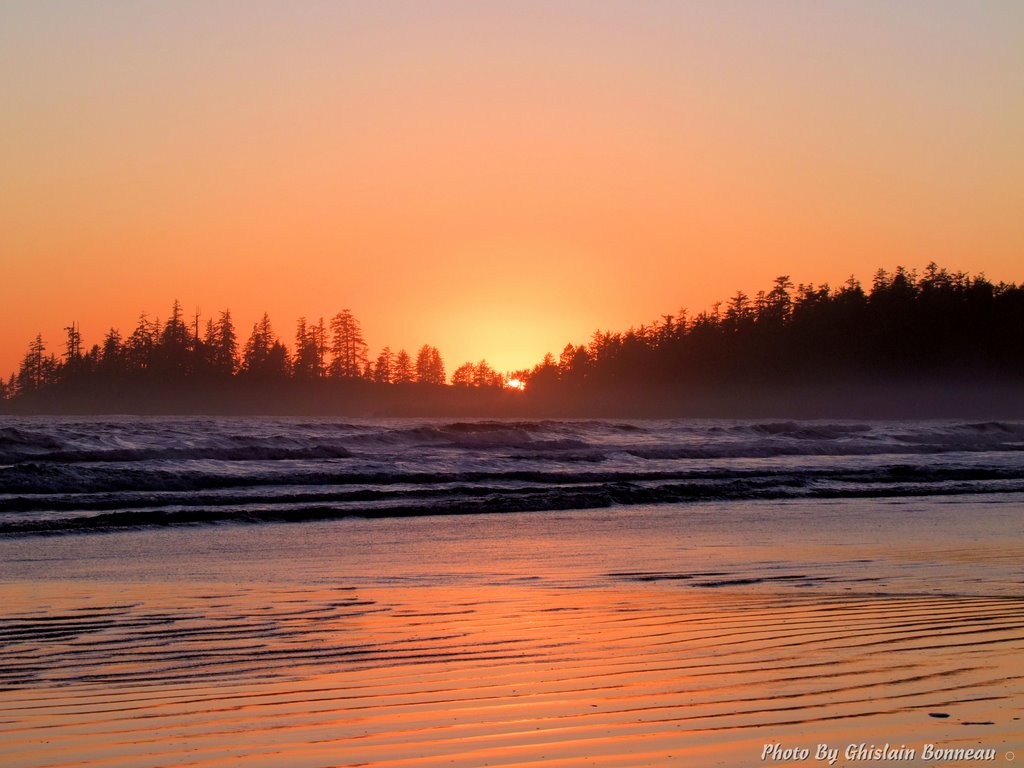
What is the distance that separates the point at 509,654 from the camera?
5176 mm

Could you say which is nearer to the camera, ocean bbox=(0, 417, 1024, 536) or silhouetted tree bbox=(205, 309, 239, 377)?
ocean bbox=(0, 417, 1024, 536)

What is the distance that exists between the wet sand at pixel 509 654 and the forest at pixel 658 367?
80.1m

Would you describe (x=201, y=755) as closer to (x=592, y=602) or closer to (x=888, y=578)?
(x=592, y=602)

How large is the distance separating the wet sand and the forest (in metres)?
80.1

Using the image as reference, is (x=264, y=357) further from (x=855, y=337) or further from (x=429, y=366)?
(x=855, y=337)

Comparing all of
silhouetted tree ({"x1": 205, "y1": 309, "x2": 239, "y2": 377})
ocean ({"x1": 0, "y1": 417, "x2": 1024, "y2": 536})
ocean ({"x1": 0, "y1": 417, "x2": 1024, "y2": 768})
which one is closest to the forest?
silhouetted tree ({"x1": 205, "y1": 309, "x2": 239, "y2": 377})

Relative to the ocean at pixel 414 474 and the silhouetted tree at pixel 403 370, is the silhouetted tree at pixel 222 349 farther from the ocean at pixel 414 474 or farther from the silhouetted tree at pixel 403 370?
the ocean at pixel 414 474

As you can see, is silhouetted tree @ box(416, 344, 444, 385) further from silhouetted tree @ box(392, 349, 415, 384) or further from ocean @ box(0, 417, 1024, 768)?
ocean @ box(0, 417, 1024, 768)

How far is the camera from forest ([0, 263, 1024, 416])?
8931cm

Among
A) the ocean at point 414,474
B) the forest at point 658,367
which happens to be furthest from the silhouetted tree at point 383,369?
the ocean at point 414,474

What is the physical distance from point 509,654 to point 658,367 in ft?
329

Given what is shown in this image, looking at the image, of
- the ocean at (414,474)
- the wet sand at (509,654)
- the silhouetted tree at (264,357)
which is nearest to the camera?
the wet sand at (509,654)

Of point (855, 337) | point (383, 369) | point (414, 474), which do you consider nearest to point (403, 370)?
point (383, 369)

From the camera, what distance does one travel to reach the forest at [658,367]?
89312 millimetres
